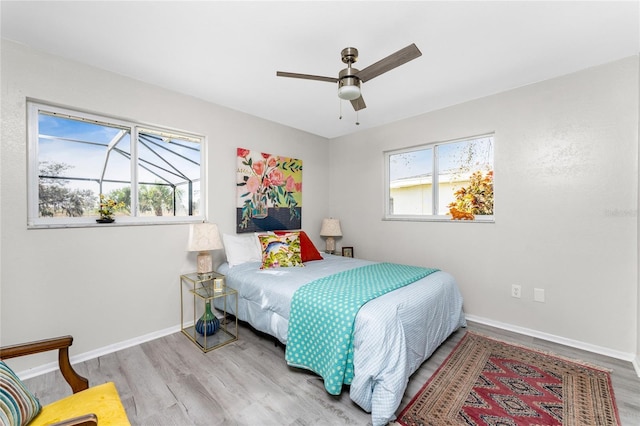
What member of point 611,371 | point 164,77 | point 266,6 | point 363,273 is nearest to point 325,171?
point 363,273

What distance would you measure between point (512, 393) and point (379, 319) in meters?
1.12

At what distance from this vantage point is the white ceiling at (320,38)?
1.67m

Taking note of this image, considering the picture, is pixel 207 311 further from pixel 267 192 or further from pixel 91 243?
pixel 267 192

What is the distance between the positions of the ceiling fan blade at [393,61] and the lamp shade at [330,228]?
2555mm

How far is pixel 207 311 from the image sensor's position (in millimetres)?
2643

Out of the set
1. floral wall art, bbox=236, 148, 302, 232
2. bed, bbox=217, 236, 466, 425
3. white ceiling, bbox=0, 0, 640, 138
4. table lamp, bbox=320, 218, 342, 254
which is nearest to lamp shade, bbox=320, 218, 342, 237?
table lamp, bbox=320, 218, 342, 254

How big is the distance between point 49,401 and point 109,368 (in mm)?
381

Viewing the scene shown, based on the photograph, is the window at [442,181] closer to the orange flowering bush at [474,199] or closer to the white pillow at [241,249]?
the orange flowering bush at [474,199]

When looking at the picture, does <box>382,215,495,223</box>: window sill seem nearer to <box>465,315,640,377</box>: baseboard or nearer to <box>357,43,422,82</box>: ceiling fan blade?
<box>465,315,640,377</box>: baseboard

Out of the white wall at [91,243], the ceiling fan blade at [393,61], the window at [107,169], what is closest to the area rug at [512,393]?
the ceiling fan blade at [393,61]

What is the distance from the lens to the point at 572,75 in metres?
2.43

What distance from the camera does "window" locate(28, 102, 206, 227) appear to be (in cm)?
216

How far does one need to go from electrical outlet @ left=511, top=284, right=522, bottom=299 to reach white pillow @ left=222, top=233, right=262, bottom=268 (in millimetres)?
2764

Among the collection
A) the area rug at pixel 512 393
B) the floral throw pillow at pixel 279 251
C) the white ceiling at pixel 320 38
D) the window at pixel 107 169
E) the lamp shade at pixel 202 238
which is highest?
the white ceiling at pixel 320 38
